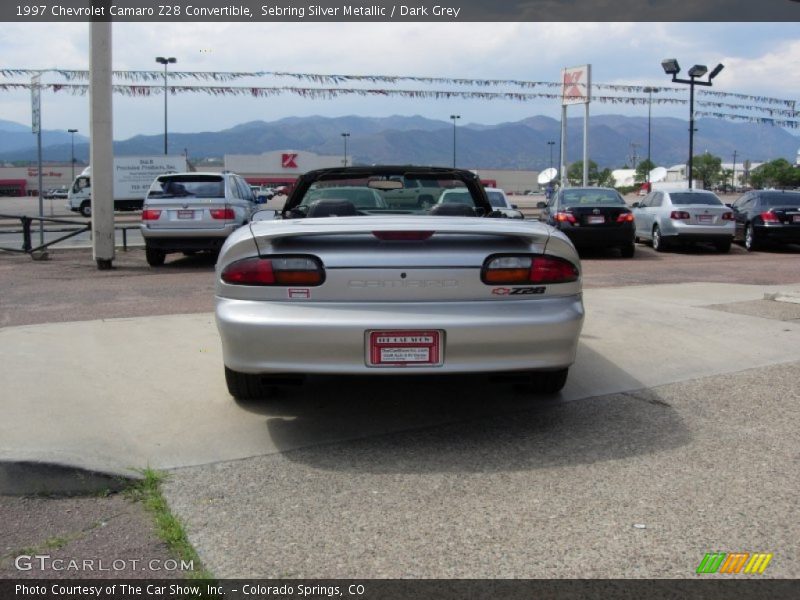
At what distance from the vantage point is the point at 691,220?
1738 cm

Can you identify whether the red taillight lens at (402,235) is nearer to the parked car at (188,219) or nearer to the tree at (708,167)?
the parked car at (188,219)

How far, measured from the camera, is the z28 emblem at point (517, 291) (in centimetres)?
423

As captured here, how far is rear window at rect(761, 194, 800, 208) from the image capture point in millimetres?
18484

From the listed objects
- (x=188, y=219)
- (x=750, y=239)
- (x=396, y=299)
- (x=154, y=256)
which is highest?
(x=188, y=219)

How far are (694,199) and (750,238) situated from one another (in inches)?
65.5

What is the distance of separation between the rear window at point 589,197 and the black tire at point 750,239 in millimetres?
3319

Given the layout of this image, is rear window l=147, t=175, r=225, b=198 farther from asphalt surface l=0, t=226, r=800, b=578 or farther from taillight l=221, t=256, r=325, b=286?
taillight l=221, t=256, r=325, b=286

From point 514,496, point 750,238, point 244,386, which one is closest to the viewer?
point 514,496

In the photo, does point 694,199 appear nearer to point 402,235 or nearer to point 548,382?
point 548,382

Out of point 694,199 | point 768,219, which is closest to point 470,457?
point 694,199

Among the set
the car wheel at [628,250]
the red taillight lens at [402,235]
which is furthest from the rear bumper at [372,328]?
the car wheel at [628,250]

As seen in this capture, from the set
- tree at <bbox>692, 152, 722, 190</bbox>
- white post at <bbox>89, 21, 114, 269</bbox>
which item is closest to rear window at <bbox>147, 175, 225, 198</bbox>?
white post at <bbox>89, 21, 114, 269</bbox>

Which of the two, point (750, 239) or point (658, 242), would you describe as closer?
point (658, 242)

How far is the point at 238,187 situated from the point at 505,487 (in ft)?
39.7
